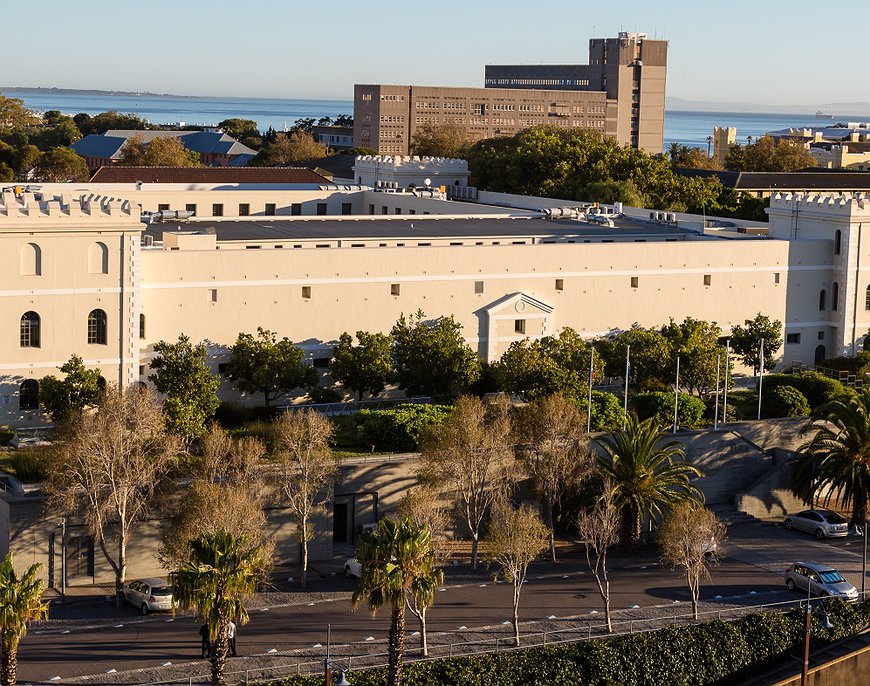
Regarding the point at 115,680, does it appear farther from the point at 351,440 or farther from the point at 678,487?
the point at 678,487

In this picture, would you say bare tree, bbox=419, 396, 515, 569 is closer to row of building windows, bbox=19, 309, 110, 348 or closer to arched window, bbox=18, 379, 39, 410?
row of building windows, bbox=19, 309, 110, 348

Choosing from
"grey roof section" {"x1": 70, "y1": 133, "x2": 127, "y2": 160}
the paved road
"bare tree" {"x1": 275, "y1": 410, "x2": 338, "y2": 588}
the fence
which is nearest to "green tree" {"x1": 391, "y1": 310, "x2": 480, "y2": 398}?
"bare tree" {"x1": 275, "y1": 410, "x2": 338, "y2": 588}

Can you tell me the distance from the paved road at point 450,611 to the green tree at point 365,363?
35.5 feet

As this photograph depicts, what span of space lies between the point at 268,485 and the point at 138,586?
482cm

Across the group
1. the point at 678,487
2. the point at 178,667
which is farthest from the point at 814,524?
the point at 178,667

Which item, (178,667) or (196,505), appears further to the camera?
(196,505)

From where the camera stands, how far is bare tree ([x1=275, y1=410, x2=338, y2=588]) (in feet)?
134

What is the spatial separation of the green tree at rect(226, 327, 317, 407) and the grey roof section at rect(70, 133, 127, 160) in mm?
95280

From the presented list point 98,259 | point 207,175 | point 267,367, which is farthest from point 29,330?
point 207,175

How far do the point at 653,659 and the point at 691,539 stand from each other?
3.68 meters

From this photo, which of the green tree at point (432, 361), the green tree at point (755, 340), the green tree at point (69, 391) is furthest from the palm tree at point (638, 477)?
the green tree at point (69, 391)

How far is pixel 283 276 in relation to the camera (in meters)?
52.1

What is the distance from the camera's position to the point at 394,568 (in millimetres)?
32094

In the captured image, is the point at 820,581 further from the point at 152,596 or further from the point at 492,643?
the point at 152,596
